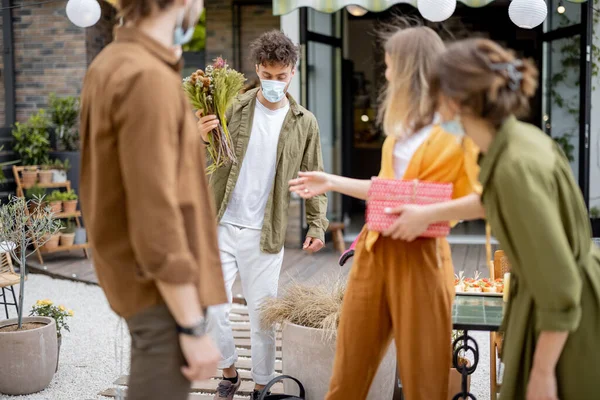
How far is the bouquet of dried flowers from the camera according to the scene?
3.49 metres

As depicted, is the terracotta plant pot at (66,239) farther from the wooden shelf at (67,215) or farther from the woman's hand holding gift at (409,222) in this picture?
the woman's hand holding gift at (409,222)

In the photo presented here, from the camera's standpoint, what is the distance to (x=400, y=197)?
7.63 feet

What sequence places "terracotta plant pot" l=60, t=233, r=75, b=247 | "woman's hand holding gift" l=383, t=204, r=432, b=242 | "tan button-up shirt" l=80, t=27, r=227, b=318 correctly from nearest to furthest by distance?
"tan button-up shirt" l=80, t=27, r=227, b=318, "woman's hand holding gift" l=383, t=204, r=432, b=242, "terracotta plant pot" l=60, t=233, r=75, b=247

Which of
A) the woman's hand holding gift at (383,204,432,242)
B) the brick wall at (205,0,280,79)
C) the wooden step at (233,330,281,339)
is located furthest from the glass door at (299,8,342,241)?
the woman's hand holding gift at (383,204,432,242)

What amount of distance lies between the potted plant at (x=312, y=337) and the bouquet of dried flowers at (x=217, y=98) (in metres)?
0.72

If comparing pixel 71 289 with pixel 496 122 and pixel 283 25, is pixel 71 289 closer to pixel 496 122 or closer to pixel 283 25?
pixel 283 25

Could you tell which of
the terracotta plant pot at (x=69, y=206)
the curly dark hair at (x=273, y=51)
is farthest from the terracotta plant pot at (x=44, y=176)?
the curly dark hair at (x=273, y=51)

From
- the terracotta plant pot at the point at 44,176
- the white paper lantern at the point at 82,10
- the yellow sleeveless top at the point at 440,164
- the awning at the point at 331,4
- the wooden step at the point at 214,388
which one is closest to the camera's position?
the yellow sleeveless top at the point at 440,164

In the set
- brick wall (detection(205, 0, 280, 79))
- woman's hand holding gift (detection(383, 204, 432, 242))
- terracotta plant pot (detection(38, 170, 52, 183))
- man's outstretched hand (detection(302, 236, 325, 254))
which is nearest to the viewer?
woman's hand holding gift (detection(383, 204, 432, 242))

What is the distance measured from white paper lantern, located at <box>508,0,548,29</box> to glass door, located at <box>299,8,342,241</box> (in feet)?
9.35

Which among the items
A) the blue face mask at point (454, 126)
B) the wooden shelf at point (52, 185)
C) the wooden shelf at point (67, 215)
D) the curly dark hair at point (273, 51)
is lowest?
the wooden shelf at point (67, 215)

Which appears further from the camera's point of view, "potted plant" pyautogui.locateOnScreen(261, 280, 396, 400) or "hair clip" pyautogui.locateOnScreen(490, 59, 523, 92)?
"potted plant" pyautogui.locateOnScreen(261, 280, 396, 400)

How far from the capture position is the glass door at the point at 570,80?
303 inches

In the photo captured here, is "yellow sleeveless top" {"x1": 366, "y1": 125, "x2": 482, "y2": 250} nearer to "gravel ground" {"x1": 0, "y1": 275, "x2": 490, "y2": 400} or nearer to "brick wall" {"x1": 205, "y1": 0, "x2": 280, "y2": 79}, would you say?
"gravel ground" {"x1": 0, "y1": 275, "x2": 490, "y2": 400}
